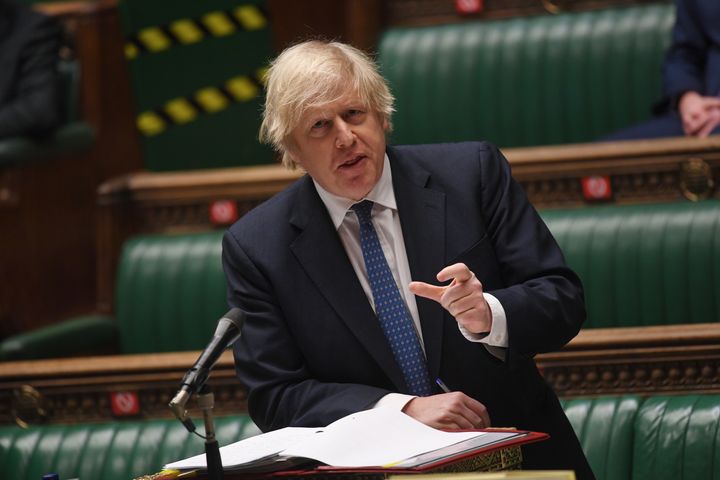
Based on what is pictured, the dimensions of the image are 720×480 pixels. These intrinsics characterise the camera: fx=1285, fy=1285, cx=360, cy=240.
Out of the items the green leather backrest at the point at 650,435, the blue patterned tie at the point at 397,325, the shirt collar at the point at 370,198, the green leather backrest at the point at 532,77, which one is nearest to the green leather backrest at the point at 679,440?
the green leather backrest at the point at 650,435

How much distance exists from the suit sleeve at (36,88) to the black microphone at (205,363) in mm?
1851

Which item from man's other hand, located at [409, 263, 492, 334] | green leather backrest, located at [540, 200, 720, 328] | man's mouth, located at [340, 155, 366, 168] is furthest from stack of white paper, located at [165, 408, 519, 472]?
green leather backrest, located at [540, 200, 720, 328]

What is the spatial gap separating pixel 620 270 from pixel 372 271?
0.96 m

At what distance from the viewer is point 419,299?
1.59m

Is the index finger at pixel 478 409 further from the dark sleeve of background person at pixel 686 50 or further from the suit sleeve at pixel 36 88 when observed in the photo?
the suit sleeve at pixel 36 88

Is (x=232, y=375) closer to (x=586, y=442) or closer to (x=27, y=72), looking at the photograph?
(x=586, y=442)

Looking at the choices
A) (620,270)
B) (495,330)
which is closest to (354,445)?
(495,330)

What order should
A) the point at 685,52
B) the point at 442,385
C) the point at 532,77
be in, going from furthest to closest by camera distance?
the point at 532,77, the point at 685,52, the point at 442,385

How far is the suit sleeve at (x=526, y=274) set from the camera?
1500mm

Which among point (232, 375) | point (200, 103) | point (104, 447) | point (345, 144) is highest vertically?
point (345, 144)

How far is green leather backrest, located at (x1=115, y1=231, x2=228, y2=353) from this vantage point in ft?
8.93

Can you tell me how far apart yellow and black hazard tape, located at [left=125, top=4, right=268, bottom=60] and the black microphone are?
199 centimetres

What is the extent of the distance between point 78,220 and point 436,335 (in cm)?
187

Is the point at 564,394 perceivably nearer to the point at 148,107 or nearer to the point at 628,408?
the point at 628,408
